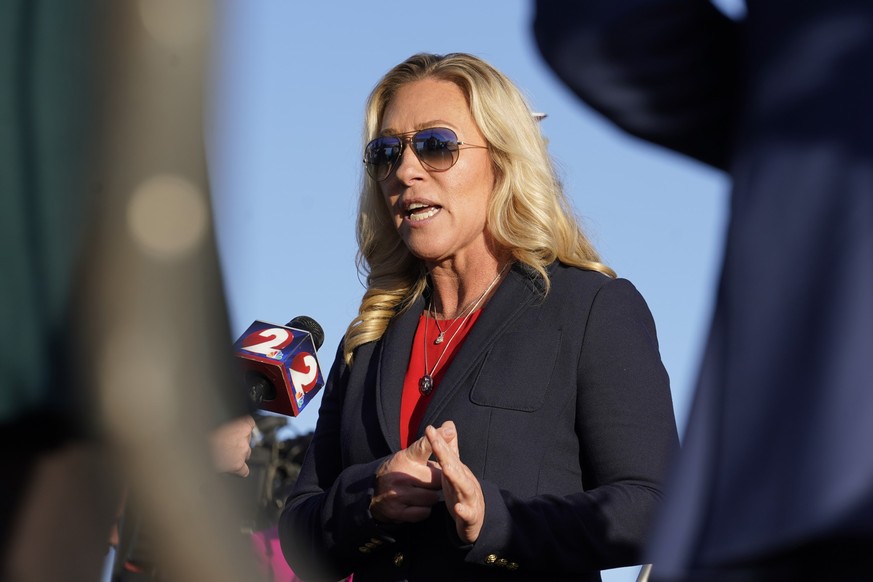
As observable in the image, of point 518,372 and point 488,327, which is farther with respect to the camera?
point 488,327

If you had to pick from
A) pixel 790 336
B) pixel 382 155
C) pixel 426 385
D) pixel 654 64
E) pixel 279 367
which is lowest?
pixel 279 367

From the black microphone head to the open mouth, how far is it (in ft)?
2.73

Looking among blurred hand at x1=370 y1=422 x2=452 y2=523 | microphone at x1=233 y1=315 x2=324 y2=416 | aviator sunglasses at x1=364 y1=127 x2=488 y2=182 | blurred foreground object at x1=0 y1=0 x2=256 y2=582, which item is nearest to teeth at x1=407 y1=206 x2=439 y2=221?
aviator sunglasses at x1=364 y1=127 x2=488 y2=182

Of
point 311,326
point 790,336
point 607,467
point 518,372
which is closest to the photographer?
point 790,336

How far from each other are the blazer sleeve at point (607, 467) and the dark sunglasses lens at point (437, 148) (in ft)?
2.17

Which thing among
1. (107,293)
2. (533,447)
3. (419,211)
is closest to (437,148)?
(419,211)

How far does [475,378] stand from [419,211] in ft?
2.22

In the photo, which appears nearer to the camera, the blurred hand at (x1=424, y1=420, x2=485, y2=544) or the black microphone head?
the blurred hand at (x1=424, y1=420, x2=485, y2=544)

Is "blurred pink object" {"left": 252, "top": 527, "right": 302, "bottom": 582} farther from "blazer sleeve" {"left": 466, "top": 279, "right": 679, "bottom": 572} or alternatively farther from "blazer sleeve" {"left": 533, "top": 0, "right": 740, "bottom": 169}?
"blazer sleeve" {"left": 533, "top": 0, "right": 740, "bottom": 169}

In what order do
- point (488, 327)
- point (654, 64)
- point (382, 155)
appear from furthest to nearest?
point (382, 155) → point (488, 327) → point (654, 64)

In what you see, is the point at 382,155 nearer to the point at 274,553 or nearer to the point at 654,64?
the point at 654,64

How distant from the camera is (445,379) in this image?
3.70 m

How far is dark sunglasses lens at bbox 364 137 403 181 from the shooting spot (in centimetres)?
420

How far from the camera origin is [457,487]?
3172 mm
